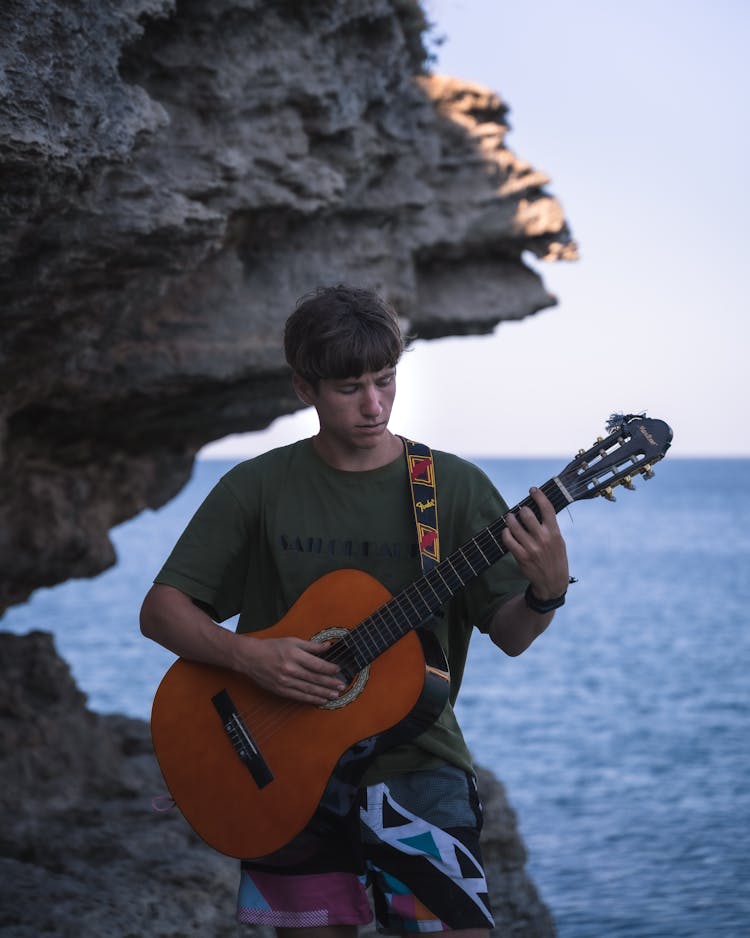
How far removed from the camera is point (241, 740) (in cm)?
267

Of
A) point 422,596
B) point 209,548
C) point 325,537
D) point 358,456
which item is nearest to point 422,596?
point 422,596

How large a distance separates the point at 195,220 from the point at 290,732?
2.27 metres

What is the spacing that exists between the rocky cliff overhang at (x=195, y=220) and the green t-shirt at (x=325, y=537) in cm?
123

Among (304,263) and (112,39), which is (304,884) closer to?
(112,39)

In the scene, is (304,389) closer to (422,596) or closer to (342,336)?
(342,336)

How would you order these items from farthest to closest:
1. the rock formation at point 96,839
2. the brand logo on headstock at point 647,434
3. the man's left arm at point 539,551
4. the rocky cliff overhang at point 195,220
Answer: the rock formation at point 96,839, the rocky cliff overhang at point 195,220, the brand logo on headstock at point 647,434, the man's left arm at point 539,551

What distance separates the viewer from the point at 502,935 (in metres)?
4.83

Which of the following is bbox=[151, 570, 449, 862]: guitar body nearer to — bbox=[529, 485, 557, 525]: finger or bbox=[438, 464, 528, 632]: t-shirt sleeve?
bbox=[438, 464, 528, 632]: t-shirt sleeve

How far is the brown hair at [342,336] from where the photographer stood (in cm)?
258

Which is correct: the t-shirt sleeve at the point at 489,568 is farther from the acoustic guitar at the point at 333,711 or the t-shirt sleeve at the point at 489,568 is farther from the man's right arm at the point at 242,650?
the man's right arm at the point at 242,650

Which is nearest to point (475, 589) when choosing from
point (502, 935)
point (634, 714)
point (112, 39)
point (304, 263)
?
point (112, 39)

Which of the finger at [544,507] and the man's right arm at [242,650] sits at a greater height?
the finger at [544,507]

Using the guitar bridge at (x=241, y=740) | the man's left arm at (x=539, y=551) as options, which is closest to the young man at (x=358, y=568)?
the man's left arm at (x=539, y=551)

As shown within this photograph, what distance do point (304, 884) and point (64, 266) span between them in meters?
2.39
